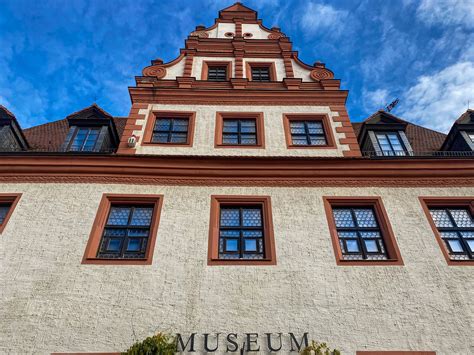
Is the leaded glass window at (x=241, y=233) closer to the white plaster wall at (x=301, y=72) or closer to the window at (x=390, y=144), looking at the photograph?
the window at (x=390, y=144)

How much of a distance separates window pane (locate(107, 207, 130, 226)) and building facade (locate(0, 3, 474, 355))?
0.04 meters

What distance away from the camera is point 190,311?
7590 mm

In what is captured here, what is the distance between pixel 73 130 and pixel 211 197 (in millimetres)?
5397

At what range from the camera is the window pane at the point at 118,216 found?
9539mm

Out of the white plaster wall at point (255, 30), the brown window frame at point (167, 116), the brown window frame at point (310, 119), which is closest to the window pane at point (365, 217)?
the brown window frame at point (310, 119)

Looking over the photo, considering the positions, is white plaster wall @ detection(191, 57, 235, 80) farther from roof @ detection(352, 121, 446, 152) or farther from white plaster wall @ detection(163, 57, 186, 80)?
roof @ detection(352, 121, 446, 152)

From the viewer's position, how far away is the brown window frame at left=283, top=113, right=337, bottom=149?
11.6 metres

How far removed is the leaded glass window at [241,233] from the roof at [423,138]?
662cm

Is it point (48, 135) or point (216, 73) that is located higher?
point (216, 73)

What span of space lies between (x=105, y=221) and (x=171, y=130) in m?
3.85

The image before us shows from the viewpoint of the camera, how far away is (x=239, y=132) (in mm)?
12180

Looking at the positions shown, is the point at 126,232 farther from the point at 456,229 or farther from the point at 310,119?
the point at 456,229

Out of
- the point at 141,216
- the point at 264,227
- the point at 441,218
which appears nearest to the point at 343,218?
the point at 264,227

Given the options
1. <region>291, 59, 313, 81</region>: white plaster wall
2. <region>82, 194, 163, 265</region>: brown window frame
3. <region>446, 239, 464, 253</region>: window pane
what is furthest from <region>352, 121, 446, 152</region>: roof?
<region>82, 194, 163, 265</region>: brown window frame
